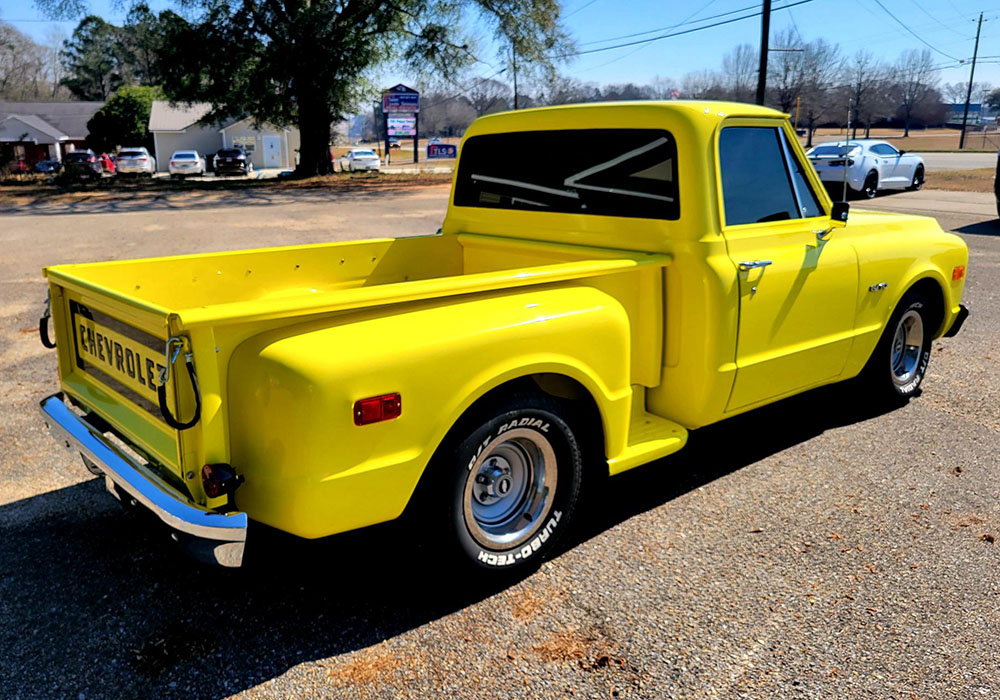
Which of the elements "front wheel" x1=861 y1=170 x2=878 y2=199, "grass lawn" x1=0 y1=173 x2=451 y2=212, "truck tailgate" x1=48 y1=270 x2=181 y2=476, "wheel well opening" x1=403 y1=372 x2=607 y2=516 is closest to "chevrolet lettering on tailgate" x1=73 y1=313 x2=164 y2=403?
"truck tailgate" x1=48 y1=270 x2=181 y2=476

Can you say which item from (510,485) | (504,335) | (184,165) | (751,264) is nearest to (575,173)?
(751,264)

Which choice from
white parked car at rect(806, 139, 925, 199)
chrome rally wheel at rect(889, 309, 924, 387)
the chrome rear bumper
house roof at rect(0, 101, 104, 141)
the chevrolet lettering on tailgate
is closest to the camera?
the chrome rear bumper

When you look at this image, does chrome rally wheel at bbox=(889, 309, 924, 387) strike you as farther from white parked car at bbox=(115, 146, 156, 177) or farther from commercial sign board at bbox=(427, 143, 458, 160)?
commercial sign board at bbox=(427, 143, 458, 160)

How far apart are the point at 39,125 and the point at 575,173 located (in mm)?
70990

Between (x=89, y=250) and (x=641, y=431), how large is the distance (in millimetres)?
13090

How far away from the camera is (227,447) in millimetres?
2697

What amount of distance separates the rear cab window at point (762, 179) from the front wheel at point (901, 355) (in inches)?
47.0

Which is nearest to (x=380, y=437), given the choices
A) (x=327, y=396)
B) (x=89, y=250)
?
(x=327, y=396)

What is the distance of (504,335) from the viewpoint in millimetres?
3051

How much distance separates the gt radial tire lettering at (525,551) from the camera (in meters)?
3.25

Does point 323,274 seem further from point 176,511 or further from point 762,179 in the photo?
point 762,179

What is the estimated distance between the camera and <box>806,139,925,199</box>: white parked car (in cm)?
2002

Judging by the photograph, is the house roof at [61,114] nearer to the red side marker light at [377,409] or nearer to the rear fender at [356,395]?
the rear fender at [356,395]

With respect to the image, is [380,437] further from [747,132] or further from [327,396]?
[747,132]
